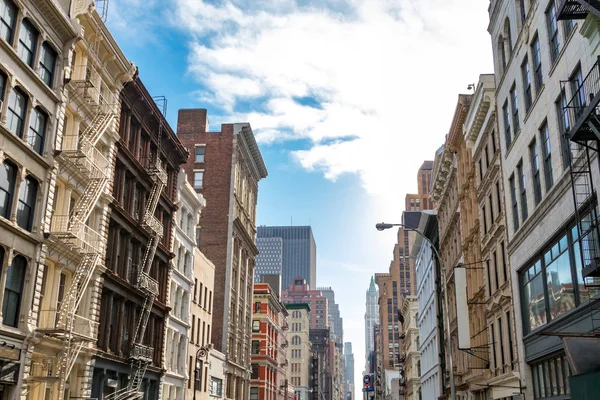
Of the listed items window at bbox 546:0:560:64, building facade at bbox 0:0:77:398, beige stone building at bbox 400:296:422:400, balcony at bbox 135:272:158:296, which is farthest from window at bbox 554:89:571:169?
beige stone building at bbox 400:296:422:400

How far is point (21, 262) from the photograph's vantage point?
29016mm

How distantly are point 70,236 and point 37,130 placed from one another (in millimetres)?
5110

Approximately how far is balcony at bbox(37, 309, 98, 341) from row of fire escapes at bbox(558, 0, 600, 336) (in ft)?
72.1

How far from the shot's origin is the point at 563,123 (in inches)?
976

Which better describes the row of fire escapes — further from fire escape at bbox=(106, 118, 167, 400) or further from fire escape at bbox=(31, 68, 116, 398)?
fire escape at bbox=(106, 118, 167, 400)

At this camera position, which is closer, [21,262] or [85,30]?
[21,262]

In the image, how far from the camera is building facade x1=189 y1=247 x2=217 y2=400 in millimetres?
61531

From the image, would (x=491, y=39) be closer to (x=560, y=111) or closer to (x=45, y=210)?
(x=560, y=111)

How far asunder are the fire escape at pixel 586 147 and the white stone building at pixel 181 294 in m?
37.2

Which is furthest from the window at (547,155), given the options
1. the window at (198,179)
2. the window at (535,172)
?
the window at (198,179)

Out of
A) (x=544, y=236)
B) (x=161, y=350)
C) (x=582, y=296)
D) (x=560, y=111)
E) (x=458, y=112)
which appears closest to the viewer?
(x=582, y=296)

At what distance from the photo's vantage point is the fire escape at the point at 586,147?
18.2 meters

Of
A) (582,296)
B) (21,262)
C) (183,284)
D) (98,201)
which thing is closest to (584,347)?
(582,296)

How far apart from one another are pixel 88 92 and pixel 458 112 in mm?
24678
